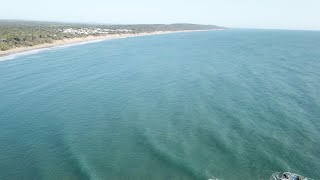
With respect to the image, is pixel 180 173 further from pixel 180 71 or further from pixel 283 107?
pixel 180 71

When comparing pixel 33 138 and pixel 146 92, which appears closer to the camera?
pixel 33 138

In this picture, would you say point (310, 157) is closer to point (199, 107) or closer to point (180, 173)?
point (180, 173)

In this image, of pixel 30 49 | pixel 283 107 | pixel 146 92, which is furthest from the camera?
pixel 30 49

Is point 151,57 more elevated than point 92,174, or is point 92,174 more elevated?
point 92,174

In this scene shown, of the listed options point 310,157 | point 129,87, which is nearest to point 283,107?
point 310,157

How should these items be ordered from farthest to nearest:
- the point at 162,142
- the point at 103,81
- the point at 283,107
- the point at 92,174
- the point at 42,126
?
the point at 103,81 → the point at 283,107 → the point at 42,126 → the point at 162,142 → the point at 92,174

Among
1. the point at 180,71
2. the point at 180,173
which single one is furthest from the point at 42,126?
the point at 180,71
